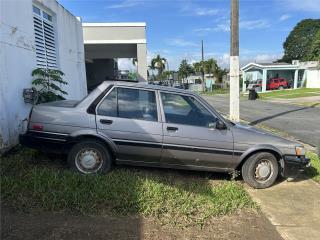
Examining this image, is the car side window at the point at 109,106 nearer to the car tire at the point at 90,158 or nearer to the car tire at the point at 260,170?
the car tire at the point at 90,158

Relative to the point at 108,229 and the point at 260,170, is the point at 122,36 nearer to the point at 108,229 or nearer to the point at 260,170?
the point at 260,170

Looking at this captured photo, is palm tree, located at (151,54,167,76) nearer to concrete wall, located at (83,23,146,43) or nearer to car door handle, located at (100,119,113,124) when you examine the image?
concrete wall, located at (83,23,146,43)

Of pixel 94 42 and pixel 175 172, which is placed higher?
pixel 94 42

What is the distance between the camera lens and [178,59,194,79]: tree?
99.7 meters

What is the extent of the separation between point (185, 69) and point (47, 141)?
309 ft

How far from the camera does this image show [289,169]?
7.04 metres

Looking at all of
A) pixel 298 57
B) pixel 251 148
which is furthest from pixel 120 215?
pixel 298 57

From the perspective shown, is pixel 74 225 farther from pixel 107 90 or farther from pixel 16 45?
pixel 16 45

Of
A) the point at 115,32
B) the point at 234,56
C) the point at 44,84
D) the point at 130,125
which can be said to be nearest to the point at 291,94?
the point at 115,32

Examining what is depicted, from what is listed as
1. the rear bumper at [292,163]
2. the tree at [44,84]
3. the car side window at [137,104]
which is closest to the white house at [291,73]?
the tree at [44,84]

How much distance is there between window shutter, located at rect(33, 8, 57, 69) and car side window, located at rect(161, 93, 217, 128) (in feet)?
15.3

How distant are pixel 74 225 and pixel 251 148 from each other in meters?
3.30

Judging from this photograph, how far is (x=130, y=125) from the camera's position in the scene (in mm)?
6539

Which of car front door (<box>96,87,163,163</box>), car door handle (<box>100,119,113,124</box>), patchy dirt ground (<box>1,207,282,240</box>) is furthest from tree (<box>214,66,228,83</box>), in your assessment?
patchy dirt ground (<box>1,207,282,240</box>)
